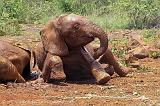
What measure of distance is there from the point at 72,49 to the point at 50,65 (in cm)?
Result: 58

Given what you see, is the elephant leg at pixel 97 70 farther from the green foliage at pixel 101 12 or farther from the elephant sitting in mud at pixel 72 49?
the green foliage at pixel 101 12

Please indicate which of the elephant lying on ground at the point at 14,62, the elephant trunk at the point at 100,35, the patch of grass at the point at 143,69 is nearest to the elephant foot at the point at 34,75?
the elephant lying on ground at the point at 14,62

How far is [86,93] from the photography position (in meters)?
8.24

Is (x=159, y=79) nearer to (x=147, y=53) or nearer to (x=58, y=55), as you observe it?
(x=58, y=55)

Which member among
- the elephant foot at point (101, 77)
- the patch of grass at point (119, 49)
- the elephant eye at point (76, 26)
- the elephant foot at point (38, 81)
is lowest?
the patch of grass at point (119, 49)

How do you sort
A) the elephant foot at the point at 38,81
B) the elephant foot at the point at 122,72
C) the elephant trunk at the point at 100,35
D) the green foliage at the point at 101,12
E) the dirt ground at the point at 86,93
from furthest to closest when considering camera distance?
the green foliage at the point at 101,12, the elephant foot at the point at 122,72, the elephant foot at the point at 38,81, the elephant trunk at the point at 100,35, the dirt ground at the point at 86,93

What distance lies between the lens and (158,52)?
14.2m

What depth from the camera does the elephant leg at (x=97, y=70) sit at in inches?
361

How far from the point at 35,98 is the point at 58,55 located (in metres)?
1.70

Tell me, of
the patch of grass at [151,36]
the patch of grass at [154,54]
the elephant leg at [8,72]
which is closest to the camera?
the elephant leg at [8,72]

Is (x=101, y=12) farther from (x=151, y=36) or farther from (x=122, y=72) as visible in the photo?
(x=122, y=72)

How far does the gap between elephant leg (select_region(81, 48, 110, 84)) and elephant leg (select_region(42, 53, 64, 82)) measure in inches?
23.2

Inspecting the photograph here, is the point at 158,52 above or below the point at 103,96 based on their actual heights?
below

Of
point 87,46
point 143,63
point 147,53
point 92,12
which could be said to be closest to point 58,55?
point 87,46
